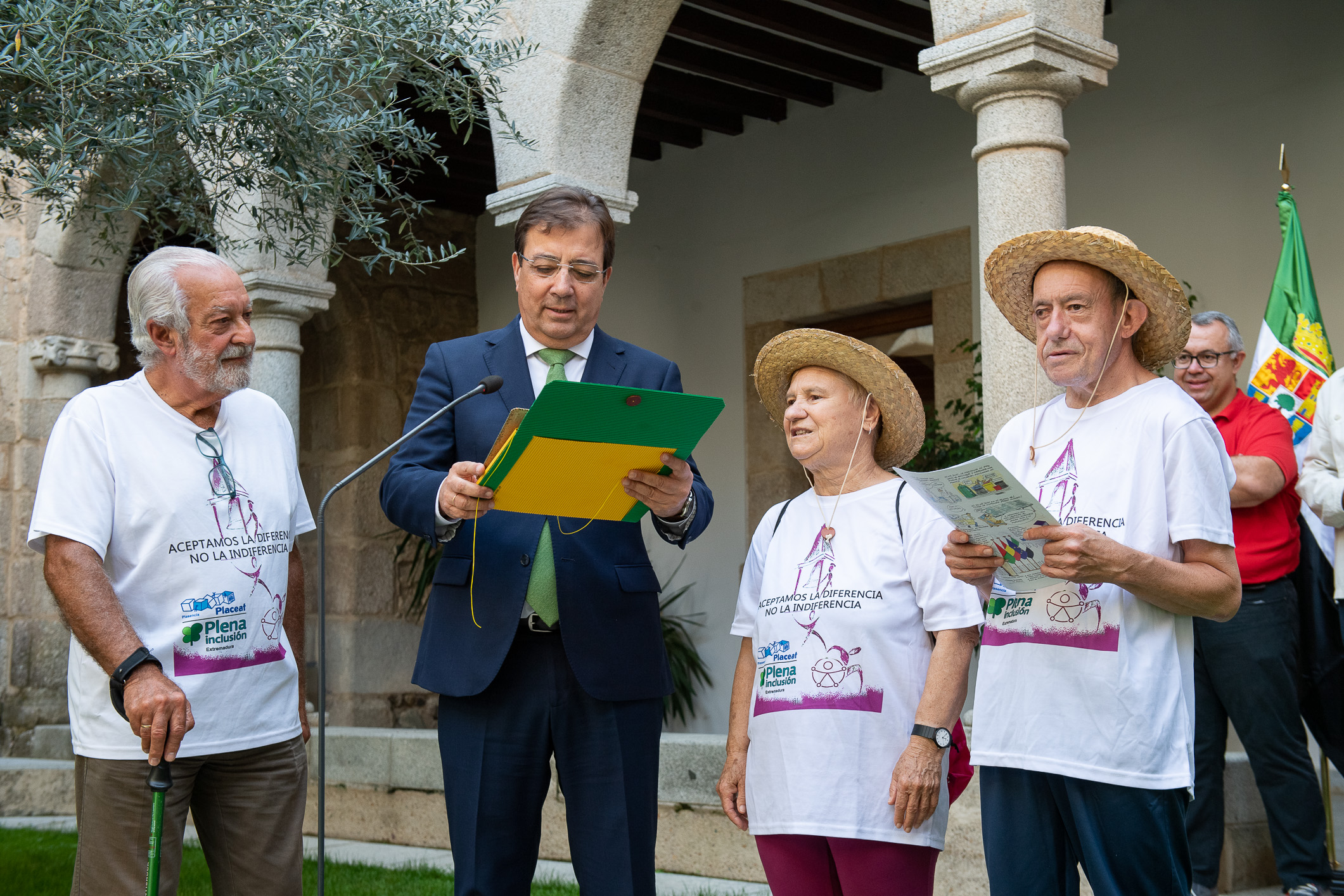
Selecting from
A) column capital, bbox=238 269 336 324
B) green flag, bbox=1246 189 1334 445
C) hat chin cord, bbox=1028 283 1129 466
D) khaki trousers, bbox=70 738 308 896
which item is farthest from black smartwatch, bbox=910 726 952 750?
column capital, bbox=238 269 336 324

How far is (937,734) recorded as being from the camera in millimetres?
2373

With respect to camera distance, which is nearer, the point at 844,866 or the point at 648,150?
the point at 844,866

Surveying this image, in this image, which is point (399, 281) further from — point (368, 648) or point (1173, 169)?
point (1173, 169)

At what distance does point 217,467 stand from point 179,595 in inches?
10.4

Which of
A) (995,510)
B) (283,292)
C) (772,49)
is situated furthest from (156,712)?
(772,49)

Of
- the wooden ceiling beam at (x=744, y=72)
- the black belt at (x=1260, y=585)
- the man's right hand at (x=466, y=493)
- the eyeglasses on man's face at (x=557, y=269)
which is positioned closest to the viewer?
the man's right hand at (x=466, y=493)

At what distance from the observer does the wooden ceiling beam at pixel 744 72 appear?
702 cm

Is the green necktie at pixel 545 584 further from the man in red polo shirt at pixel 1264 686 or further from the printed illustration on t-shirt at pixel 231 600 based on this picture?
the man in red polo shirt at pixel 1264 686

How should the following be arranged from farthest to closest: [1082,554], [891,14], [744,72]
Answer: [744,72] < [891,14] < [1082,554]

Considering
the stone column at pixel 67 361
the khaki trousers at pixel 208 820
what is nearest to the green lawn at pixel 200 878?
the khaki trousers at pixel 208 820

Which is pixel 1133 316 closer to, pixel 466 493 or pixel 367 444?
pixel 466 493

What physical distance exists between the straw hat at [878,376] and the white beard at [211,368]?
105 centimetres

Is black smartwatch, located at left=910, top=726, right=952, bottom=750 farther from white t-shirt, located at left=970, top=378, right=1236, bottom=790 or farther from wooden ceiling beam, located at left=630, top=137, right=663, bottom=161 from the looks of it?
wooden ceiling beam, located at left=630, top=137, right=663, bottom=161

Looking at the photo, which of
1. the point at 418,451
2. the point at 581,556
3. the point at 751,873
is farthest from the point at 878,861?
the point at 751,873
